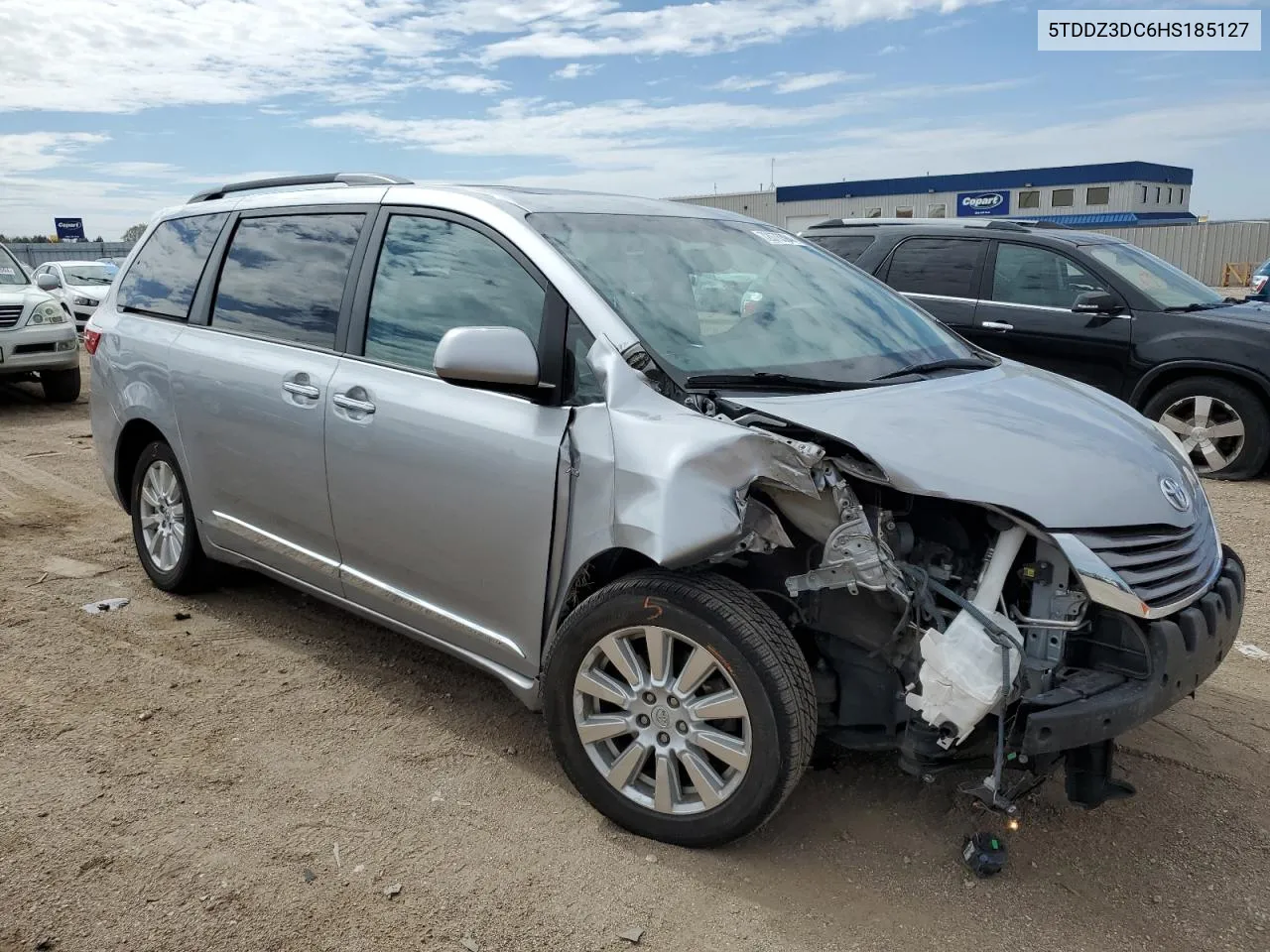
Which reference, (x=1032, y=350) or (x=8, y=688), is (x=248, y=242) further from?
(x=1032, y=350)

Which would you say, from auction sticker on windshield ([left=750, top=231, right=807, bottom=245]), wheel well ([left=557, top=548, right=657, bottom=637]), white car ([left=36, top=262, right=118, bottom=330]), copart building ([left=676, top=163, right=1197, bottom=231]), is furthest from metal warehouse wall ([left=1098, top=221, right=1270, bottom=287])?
wheel well ([left=557, top=548, right=657, bottom=637])

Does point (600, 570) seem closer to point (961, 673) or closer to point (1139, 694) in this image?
point (961, 673)

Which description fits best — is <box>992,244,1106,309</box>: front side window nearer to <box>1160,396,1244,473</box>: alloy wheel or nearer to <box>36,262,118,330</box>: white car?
<box>1160,396,1244,473</box>: alloy wheel

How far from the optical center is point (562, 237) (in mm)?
3279

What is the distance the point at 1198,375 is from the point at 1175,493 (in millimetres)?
5208

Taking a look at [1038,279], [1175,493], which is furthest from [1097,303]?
[1175,493]

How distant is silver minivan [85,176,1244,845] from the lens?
2639 millimetres

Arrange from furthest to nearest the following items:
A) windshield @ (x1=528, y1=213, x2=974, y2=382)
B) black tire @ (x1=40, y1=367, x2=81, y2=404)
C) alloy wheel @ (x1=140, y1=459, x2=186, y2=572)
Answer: black tire @ (x1=40, y1=367, x2=81, y2=404)
alloy wheel @ (x1=140, y1=459, x2=186, y2=572)
windshield @ (x1=528, y1=213, x2=974, y2=382)

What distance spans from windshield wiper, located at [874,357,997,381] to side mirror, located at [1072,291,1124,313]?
431 centimetres

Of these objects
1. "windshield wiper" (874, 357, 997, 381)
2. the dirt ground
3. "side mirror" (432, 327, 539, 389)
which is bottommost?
the dirt ground

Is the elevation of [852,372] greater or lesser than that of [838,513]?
greater

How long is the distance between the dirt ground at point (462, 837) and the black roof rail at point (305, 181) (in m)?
1.90

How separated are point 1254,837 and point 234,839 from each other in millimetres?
2974

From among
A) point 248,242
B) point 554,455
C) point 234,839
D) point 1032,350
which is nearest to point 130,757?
point 234,839
